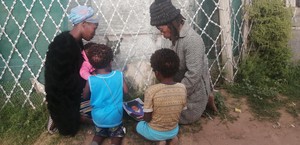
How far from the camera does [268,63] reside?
4812 millimetres

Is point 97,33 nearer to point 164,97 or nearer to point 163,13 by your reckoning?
point 163,13

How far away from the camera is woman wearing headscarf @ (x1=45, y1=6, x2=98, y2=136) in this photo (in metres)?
3.02

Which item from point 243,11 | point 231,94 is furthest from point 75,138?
point 243,11

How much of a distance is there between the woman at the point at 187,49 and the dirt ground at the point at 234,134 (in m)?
0.28

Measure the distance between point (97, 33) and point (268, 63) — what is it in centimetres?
262

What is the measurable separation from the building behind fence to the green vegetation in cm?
44

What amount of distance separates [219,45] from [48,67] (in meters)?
2.56

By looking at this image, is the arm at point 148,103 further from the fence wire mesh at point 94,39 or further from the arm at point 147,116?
the fence wire mesh at point 94,39

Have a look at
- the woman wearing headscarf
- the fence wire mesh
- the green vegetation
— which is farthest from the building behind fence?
the woman wearing headscarf

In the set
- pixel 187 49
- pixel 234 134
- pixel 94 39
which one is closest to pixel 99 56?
pixel 187 49

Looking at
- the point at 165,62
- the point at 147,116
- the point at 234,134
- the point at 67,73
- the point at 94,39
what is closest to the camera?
the point at 165,62

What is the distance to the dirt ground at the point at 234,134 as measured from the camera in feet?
11.2

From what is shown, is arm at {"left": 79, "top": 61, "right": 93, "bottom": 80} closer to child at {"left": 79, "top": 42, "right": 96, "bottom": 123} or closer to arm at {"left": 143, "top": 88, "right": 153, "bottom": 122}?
child at {"left": 79, "top": 42, "right": 96, "bottom": 123}

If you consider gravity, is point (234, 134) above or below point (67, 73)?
below
